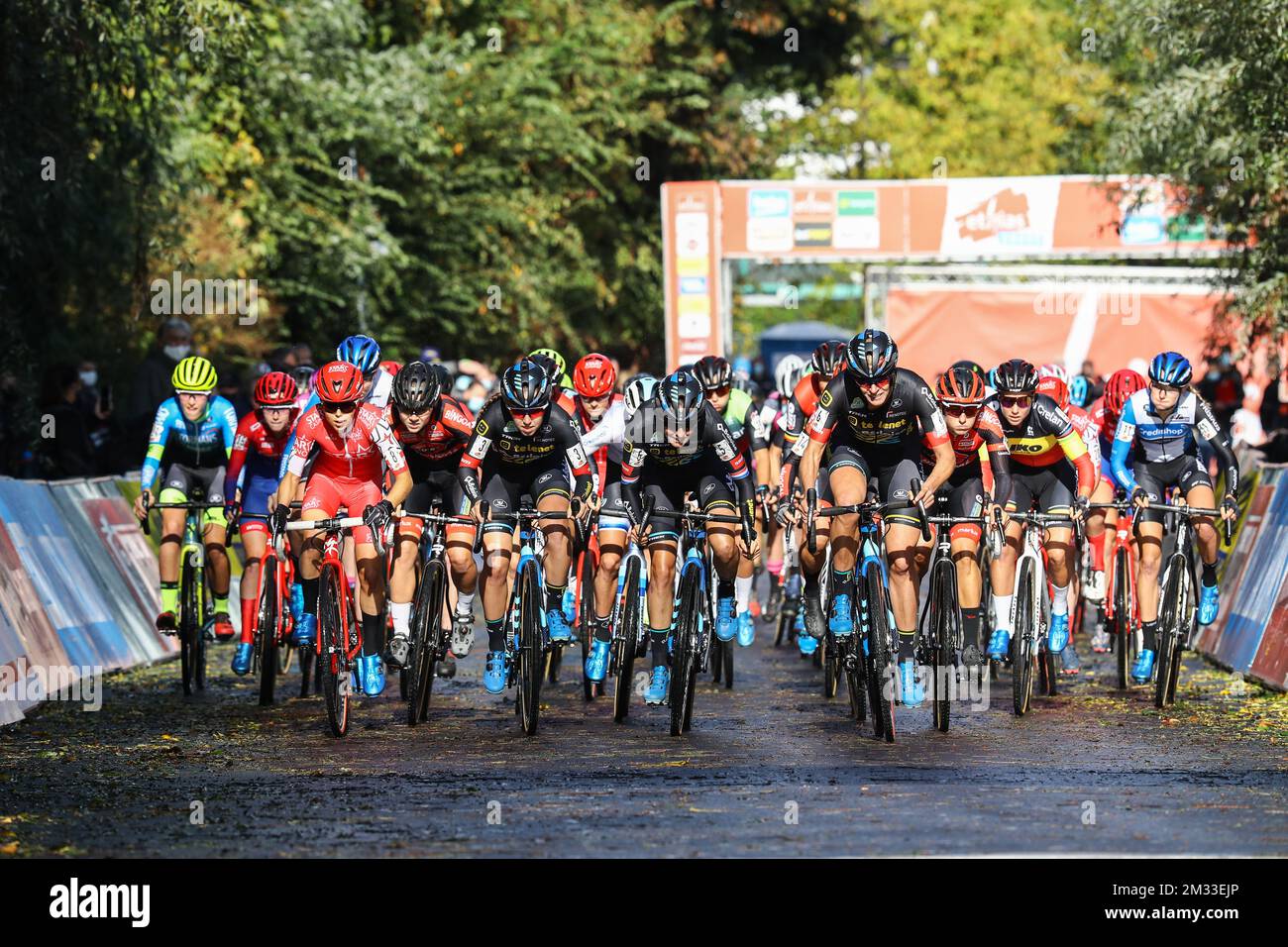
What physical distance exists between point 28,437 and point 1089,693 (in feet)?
36.7

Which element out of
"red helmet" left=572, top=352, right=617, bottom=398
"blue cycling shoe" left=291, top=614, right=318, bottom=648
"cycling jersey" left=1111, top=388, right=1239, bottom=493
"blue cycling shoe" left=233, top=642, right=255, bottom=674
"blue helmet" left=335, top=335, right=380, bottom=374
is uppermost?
"blue helmet" left=335, top=335, right=380, bottom=374

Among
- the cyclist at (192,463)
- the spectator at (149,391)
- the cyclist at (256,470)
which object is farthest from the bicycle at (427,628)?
the spectator at (149,391)

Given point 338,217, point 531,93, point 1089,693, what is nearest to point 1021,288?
point 531,93

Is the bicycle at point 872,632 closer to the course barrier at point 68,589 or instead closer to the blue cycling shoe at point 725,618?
the blue cycling shoe at point 725,618

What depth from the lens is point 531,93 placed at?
37281mm

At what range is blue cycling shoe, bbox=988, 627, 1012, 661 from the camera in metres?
14.1

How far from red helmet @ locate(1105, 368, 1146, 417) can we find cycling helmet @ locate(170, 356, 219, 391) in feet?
20.8

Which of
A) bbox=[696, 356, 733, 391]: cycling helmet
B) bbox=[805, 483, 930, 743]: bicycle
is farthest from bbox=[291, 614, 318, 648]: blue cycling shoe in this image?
bbox=[696, 356, 733, 391]: cycling helmet

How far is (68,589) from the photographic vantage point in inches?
621

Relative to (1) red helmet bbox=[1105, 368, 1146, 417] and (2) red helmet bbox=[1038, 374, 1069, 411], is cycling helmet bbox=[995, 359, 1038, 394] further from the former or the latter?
(1) red helmet bbox=[1105, 368, 1146, 417]

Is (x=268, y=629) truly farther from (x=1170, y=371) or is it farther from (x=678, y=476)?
(x=1170, y=371)

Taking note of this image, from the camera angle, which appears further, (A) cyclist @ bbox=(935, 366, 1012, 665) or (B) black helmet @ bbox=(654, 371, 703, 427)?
(A) cyclist @ bbox=(935, 366, 1012, 665)

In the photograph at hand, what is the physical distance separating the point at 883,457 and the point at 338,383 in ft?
10.4
